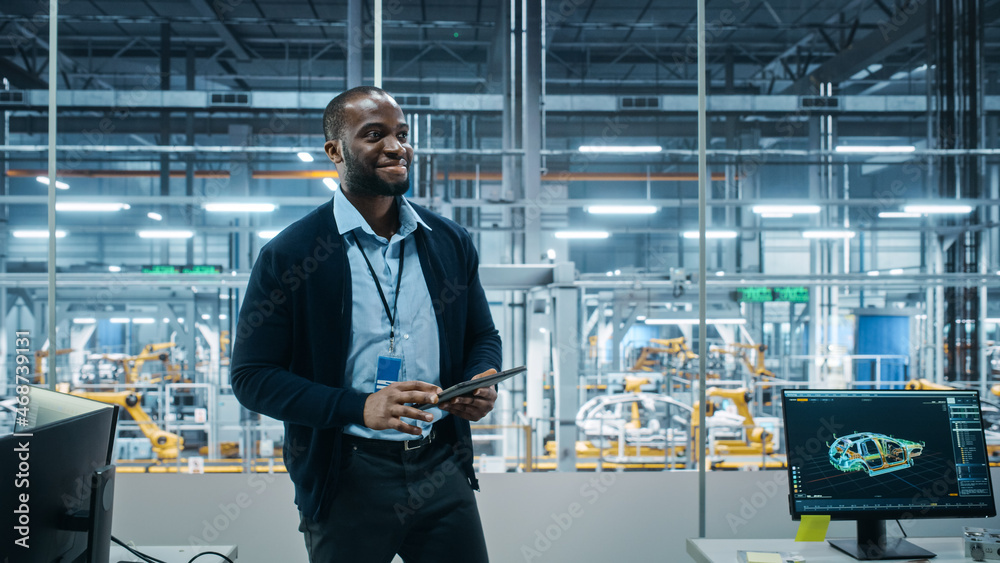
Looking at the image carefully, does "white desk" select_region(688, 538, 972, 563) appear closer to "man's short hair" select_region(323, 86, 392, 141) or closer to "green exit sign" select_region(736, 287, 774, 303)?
"man's short hair" select_region(323, 86, 392, 141)

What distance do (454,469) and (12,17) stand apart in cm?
1315

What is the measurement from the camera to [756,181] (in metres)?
13.0

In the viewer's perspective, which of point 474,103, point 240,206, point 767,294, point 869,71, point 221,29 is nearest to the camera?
point 240,206

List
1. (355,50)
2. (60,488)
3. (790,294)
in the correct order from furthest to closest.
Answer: (790,294) → (355,50) → (60,488)

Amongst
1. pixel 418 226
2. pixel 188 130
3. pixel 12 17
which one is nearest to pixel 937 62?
pixel 418 226

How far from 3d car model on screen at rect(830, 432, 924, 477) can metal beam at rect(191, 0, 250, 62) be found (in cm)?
1106

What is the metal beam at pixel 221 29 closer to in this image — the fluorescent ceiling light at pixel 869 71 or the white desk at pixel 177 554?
the white desk at pixel 177 554

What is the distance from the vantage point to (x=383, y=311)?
123 centimetres

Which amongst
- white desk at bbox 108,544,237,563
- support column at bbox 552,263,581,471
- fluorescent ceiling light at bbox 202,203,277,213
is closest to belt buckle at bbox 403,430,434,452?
white desk at bbox 108,544,237,563

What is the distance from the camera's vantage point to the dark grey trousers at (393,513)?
1166 mm

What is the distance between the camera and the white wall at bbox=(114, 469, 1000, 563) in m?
2.09

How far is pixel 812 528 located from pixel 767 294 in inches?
293

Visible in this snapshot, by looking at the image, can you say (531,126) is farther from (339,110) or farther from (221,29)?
(221,29)

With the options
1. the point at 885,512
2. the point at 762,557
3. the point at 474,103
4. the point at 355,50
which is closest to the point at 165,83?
the point at 474,103
